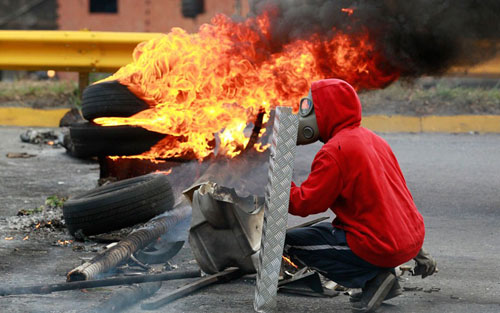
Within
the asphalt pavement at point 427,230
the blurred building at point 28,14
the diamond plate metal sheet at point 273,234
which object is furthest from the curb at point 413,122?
the blurred building at point 28,14

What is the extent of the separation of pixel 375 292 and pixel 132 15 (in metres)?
22.3

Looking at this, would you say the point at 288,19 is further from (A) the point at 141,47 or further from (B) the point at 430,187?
(B) the point at 430,187

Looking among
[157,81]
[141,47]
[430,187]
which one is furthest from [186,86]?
[430,187]

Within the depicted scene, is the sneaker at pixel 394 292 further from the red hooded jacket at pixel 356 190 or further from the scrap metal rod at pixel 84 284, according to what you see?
the scrap metal rod at pixel 84 284

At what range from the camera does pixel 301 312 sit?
13.6 ft

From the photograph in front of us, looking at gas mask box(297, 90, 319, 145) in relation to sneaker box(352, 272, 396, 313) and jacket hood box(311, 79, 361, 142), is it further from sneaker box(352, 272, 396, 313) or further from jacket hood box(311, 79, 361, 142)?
sneaker box(352, 272, 396, 313)

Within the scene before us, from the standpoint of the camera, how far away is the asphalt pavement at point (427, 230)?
4262mm

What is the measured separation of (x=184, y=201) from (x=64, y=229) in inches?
36.5

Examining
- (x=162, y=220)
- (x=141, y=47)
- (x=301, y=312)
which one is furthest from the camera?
(x=141, y=47)

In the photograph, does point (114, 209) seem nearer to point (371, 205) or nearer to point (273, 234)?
point (273, 234)

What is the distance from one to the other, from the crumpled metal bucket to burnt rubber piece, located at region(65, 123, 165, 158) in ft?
7.75

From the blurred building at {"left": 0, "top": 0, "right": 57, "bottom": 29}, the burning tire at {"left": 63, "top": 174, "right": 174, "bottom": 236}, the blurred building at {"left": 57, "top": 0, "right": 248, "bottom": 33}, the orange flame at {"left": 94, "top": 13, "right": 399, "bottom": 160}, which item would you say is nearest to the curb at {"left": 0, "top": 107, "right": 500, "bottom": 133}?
the orange flame at {"left": 94, "top": 13, "right": 399, "bottom": 160}

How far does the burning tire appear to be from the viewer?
5582 mm

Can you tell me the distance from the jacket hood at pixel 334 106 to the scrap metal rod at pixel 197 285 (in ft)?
3.43
